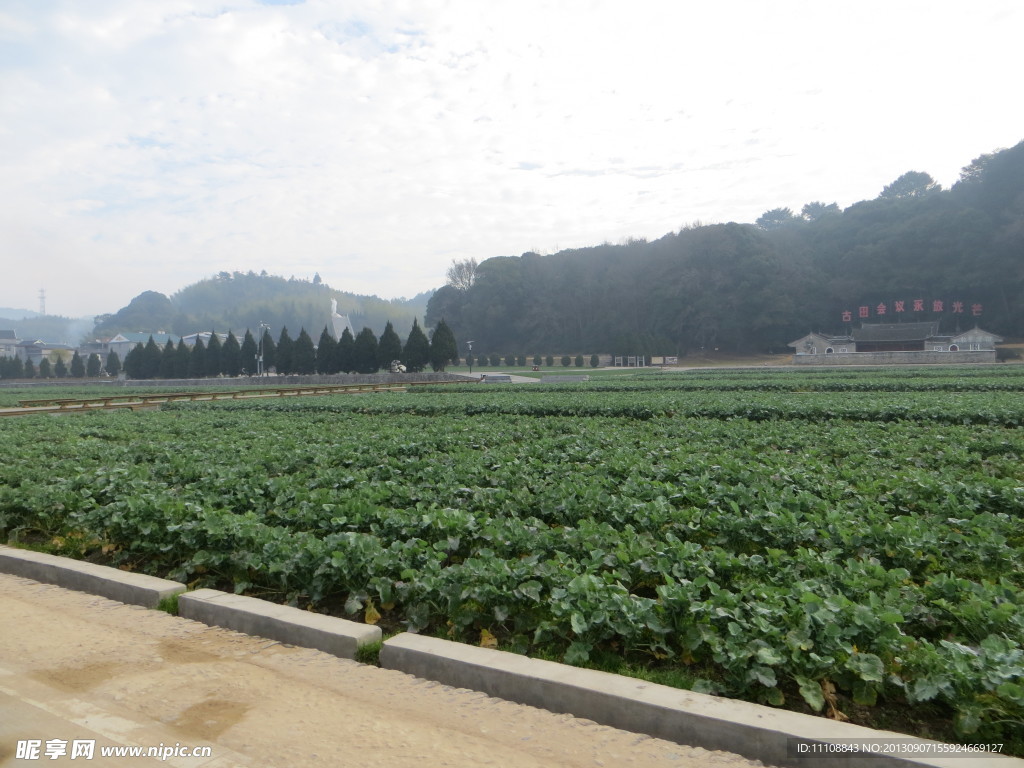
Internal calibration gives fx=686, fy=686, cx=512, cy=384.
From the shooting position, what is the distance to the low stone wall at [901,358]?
6184 cm

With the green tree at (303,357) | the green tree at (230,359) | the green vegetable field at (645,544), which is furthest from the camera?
the green tree at (230,359)

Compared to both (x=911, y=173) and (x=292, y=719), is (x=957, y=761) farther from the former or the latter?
(x=911, y=173)

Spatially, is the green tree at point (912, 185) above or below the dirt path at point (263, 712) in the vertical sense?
above

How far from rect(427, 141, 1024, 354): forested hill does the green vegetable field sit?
70334 millimetres

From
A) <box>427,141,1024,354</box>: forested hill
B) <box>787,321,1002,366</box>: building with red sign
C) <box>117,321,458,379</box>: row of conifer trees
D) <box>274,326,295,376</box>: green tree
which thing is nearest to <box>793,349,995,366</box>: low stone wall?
<box>787,321,1002,366</box>: building with red sign

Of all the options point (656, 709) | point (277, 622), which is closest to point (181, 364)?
point (277, 622)

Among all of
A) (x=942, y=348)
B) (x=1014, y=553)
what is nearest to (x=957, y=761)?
(x=1014, y=553)

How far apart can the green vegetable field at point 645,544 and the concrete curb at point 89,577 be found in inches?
13.4

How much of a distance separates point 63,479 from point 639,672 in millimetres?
8227

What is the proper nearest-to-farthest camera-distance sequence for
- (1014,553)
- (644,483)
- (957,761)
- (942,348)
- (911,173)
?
(957,761), (1014,553), (644,483), (942,348), (911,173)

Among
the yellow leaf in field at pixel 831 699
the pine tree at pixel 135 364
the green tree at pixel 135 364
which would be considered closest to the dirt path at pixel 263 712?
the yellow leaf in field at pixel 831 699

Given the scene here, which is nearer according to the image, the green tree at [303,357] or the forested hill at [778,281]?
the green tree at [303,357]

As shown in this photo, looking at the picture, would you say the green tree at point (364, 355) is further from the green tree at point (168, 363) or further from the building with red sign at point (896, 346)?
the building with red sign at point (896, 346)

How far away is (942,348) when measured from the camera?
228ft
